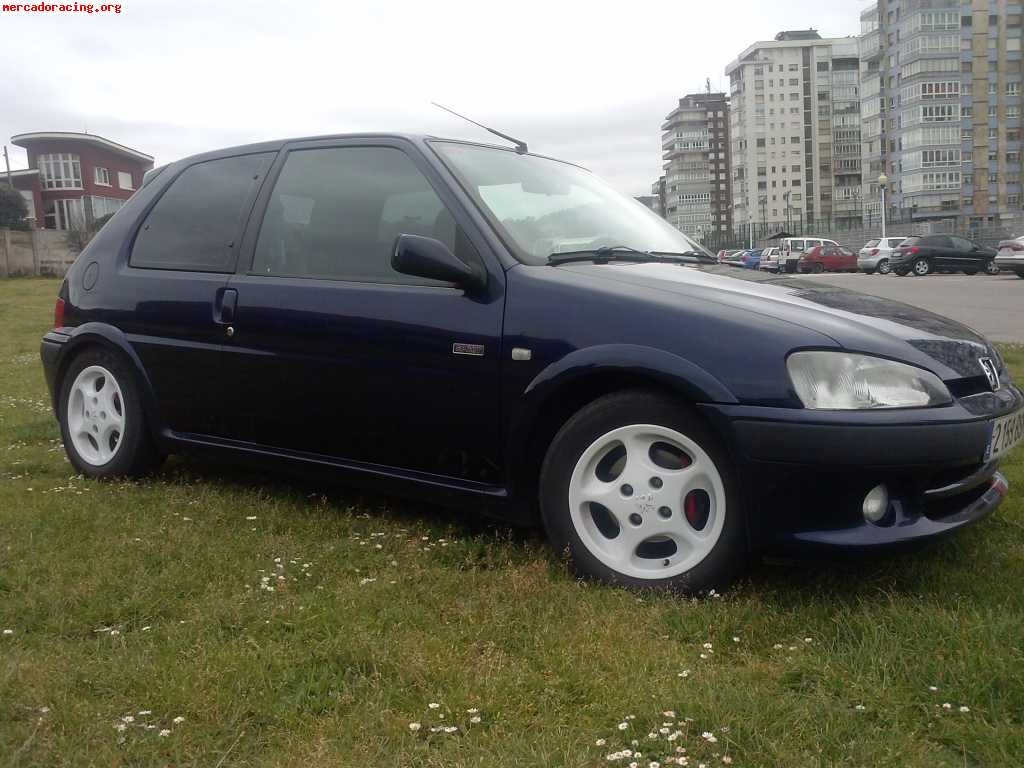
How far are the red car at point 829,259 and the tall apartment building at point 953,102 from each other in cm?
4625

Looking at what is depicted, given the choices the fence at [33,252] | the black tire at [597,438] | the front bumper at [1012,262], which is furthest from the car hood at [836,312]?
the fence at [33,252]

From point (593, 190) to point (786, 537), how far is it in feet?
6.61

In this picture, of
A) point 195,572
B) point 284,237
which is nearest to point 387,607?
point 195,572

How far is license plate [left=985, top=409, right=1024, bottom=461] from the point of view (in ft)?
10.1

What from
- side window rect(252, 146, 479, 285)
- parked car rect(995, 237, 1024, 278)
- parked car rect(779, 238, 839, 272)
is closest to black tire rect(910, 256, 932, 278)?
parked car rect(995, 237, 1024, 278)

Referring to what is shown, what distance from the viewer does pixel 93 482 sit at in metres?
4.82

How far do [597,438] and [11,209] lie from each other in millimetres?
60849

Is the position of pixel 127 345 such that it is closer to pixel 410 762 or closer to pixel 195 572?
pixel 195 572

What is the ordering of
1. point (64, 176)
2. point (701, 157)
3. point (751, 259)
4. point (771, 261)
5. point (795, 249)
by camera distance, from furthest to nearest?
point (701, 157)
point (64, 176)
point (751, 259)
point (771, 261)
point (795, 249)

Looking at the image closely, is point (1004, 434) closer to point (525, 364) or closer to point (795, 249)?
point (525, 364)

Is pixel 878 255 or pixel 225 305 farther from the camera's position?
pixel 878 255

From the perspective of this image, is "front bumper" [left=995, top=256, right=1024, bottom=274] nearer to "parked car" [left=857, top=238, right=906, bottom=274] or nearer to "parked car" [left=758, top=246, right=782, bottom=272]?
"parked car" [left=857, top=238, right=906, bottom=274]

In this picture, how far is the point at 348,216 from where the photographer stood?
4.05 metres

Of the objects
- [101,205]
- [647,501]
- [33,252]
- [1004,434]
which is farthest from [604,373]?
[101,205]
